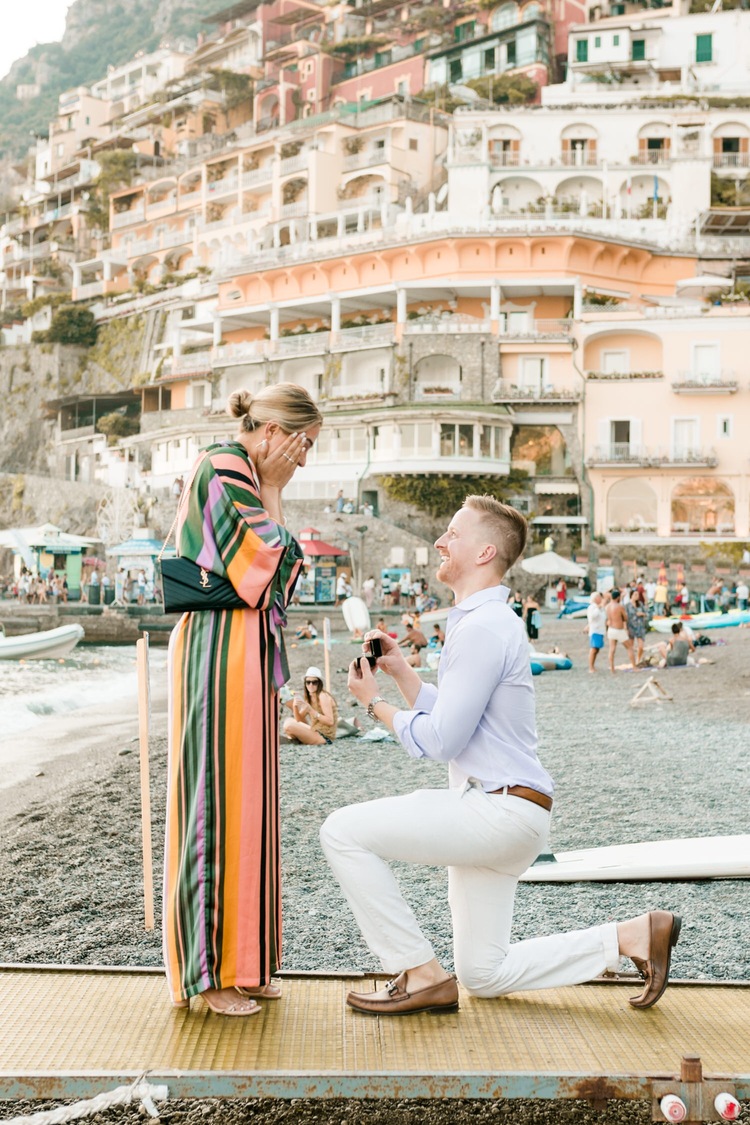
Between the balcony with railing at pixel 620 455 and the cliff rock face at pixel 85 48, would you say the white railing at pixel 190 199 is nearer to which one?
the balcony with railing at pixel 620 455

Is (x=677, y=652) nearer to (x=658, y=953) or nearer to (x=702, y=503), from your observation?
(x=658, y=953)

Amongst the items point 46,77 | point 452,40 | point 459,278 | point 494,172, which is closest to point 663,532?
point 459,278

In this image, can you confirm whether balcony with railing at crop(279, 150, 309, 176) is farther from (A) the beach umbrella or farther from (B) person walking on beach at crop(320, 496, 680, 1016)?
(B) person walking on beach at crop(320, 496, 680, 1016)

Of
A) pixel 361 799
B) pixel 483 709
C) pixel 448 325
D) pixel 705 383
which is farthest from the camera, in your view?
pixel 448 325

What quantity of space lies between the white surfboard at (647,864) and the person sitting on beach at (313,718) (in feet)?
17.6

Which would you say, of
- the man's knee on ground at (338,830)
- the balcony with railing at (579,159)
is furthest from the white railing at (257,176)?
the man's knee on ground at (338,830)

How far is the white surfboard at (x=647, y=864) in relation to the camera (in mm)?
5566

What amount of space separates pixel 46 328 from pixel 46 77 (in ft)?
255

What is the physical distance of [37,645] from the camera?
86.7 ft

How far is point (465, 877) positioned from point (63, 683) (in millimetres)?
20388

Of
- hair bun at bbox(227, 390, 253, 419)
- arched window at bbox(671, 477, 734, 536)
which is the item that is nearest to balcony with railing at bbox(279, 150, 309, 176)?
arched window at bbox(671, 477, 734, 536)

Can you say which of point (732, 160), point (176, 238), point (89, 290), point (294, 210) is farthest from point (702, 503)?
point (89, 290)

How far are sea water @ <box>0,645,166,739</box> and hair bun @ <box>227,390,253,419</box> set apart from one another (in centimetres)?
1284

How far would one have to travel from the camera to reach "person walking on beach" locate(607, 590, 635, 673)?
61.8 feet
